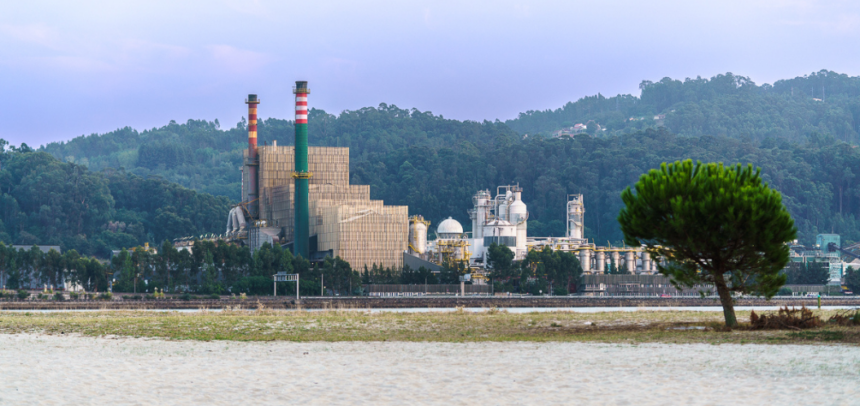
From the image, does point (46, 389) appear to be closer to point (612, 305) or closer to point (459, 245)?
point (612, 305)

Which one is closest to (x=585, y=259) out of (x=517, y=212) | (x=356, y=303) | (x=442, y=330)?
(x=517, y=212)

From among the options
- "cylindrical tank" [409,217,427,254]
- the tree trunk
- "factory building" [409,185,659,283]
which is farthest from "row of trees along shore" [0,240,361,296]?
the tree trunk

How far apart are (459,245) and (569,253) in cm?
1677

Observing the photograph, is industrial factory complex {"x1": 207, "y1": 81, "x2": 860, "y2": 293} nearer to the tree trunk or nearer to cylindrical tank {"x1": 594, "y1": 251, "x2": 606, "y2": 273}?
cylindrical tank {"x1": 594, "y1": 251, "x2": 606, "y2": 273}

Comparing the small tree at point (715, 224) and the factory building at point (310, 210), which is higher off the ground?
the factory building at point (310, 210)

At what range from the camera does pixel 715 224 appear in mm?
43094

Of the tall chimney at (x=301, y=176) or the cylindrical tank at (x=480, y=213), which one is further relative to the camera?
the cylindrical tank at (x=480, y=213)

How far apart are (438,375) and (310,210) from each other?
130115 mm

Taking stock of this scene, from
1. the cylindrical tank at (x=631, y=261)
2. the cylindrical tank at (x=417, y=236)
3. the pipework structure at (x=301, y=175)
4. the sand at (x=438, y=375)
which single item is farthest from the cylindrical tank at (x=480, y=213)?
the sand at (x=438, y=375)

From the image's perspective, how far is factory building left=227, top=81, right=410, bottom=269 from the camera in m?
149

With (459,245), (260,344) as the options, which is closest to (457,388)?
(260,344)

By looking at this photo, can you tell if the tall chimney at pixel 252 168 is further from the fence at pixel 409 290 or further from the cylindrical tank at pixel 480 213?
the cylindrical tank at pixel 480 213

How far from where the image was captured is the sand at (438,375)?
25.5 metres

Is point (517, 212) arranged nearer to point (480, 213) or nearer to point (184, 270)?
point (480, 213)
